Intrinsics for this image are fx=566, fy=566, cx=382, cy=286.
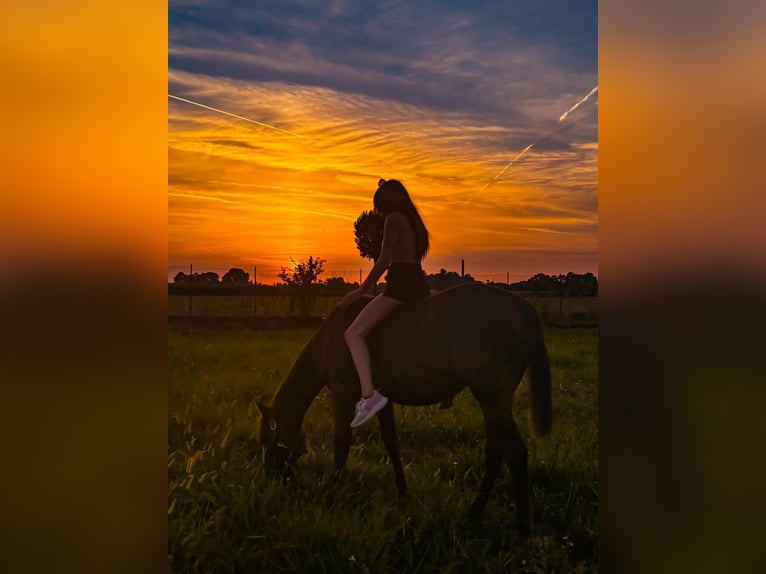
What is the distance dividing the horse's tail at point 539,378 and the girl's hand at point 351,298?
49.7 inches

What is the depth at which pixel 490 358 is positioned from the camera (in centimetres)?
399

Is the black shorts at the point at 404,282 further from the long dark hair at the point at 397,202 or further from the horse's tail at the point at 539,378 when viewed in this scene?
the horse's tail at the point at 539,378

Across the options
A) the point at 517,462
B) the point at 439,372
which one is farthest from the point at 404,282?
the point at 517,462

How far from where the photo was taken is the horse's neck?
443 centimetres

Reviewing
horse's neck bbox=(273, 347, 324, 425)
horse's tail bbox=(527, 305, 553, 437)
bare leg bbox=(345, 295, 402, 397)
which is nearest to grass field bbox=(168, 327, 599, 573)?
horse's neck bbox=(273, 347, 324, 425)

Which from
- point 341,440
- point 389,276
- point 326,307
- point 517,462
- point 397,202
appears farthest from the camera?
point 326,307

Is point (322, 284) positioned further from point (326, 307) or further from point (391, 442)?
point (391, 442)

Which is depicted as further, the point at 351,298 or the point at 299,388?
the point at 299,388

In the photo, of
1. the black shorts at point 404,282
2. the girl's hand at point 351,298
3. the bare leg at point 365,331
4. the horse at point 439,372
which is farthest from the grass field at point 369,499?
the black shorts at point 404,282

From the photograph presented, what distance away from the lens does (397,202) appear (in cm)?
400

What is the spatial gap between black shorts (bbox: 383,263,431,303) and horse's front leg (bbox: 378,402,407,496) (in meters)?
0.87

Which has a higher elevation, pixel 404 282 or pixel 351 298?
pixel 404 282

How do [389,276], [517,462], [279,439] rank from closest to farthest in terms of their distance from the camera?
[517,462]
[389,276]
[279,439]

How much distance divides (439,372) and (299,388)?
1.13 meters
